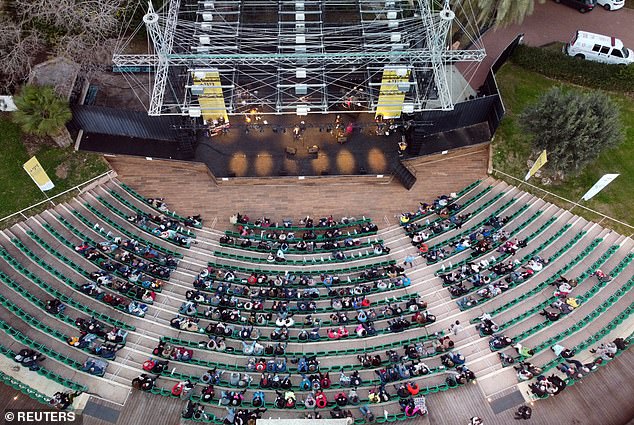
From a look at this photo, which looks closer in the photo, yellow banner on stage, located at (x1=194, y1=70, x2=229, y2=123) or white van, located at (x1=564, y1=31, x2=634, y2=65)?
yellow banner on stage, located at (x1=194, y1=70, x2=229, y2=123)

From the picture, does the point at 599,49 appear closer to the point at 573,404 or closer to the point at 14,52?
the point at 573,404

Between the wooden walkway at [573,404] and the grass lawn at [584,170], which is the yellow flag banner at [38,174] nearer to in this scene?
the wooden walkway at [573,404]

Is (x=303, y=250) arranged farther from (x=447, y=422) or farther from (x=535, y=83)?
(x=535, y=83)

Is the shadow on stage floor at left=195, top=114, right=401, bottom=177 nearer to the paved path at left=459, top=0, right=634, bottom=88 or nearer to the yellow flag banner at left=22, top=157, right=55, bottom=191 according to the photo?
the yellow flag banner at left=22, top=157, right=55, bottom=191

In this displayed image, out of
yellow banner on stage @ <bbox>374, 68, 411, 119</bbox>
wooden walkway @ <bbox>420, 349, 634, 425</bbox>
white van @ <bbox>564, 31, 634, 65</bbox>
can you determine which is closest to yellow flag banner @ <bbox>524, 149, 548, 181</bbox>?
yellow banner on stage @ <bbox>374, 68, 411, 119</bbox>

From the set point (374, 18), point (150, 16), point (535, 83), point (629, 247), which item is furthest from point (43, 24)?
point (629, 247)

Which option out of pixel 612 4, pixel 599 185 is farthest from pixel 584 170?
pixel 612 4
